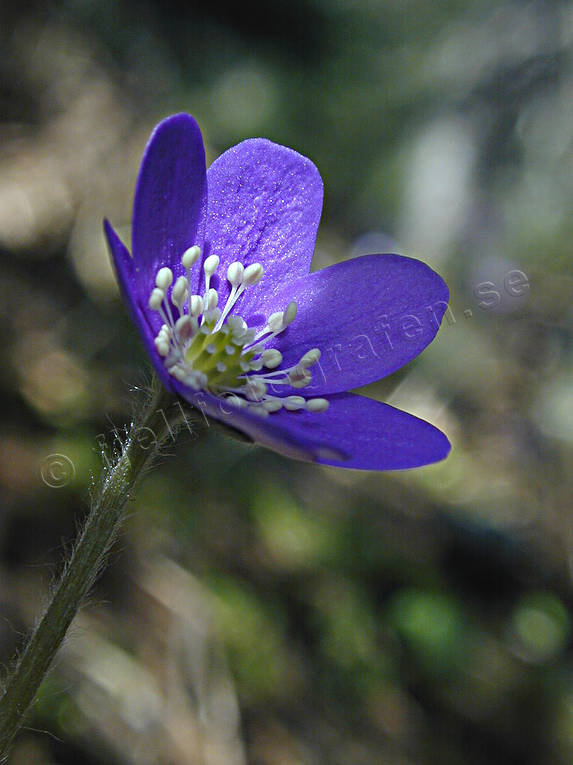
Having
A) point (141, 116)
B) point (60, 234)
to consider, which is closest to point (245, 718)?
point (60, 234)

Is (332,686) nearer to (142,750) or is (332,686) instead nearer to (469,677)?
(469,677)

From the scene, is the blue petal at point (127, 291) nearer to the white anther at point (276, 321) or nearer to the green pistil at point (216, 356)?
the green pistil at point (216, 356)

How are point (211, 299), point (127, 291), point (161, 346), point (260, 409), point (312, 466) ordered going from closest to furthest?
point (127, 291), point (161, 346), point (260, 409), point (211, 299), point (312, 466)

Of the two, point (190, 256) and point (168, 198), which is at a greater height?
point (168, 198)

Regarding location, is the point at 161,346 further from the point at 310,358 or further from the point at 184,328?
the point at 310,358

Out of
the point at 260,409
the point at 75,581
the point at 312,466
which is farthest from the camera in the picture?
the point at 312,466

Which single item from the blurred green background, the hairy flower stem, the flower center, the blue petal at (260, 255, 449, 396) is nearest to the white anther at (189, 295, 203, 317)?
the flower center

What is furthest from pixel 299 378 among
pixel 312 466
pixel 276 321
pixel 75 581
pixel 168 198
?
pixel 312 466

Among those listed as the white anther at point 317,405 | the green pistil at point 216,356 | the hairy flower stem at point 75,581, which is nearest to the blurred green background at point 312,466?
the hairy flower stem at point 75,581
